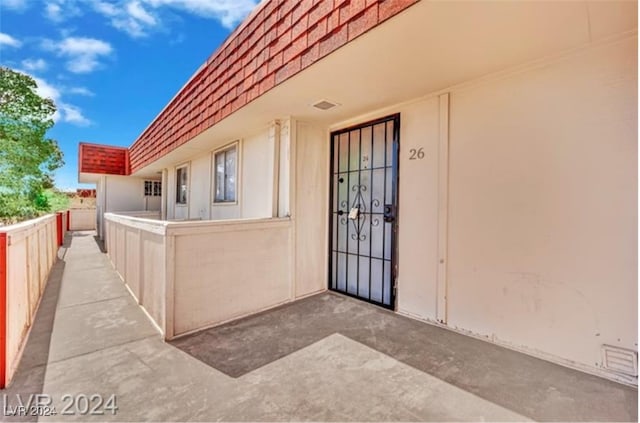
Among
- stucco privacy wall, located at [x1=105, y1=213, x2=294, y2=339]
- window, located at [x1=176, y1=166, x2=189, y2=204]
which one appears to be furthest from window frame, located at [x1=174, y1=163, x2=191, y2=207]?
stucco privacy wall, located at [x1=105, y1=213, x2=294, y2=339]

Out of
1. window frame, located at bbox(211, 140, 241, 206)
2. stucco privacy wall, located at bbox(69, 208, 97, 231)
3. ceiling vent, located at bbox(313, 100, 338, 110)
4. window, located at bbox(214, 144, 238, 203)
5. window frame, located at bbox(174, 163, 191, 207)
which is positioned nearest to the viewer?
ceiling vent, located at bbox(313, 100, 338, 110)

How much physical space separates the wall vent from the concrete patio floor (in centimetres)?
11

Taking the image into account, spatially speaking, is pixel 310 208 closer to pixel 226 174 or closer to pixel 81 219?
pixel 226 174

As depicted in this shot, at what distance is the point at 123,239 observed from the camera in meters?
4.37

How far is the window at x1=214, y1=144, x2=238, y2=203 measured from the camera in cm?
500

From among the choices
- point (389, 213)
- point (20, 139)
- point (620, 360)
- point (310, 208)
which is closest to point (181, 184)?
point (310, 208)

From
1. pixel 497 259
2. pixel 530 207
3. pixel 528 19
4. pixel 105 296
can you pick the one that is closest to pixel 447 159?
pixel 530 207

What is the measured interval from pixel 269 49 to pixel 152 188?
10190 mm

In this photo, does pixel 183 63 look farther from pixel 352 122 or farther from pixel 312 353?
pixel 312 353

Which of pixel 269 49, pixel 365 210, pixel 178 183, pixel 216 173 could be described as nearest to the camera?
pixel 269 49

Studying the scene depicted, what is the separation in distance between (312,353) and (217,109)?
313 centimetres

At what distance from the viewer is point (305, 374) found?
1.95m

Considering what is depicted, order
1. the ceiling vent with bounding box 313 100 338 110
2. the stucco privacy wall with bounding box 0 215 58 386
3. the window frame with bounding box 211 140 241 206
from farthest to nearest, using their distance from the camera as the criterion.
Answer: the window frame with bounding box 211 140 241 206, the ceiling vent with bounding box 313 100 338 110, the stucco privacy wall with bounding box 0 215 58 386

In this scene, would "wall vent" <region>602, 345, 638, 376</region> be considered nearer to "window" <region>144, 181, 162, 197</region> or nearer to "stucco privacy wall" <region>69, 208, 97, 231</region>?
"window" <region>144, 181, 162, 197</region>
